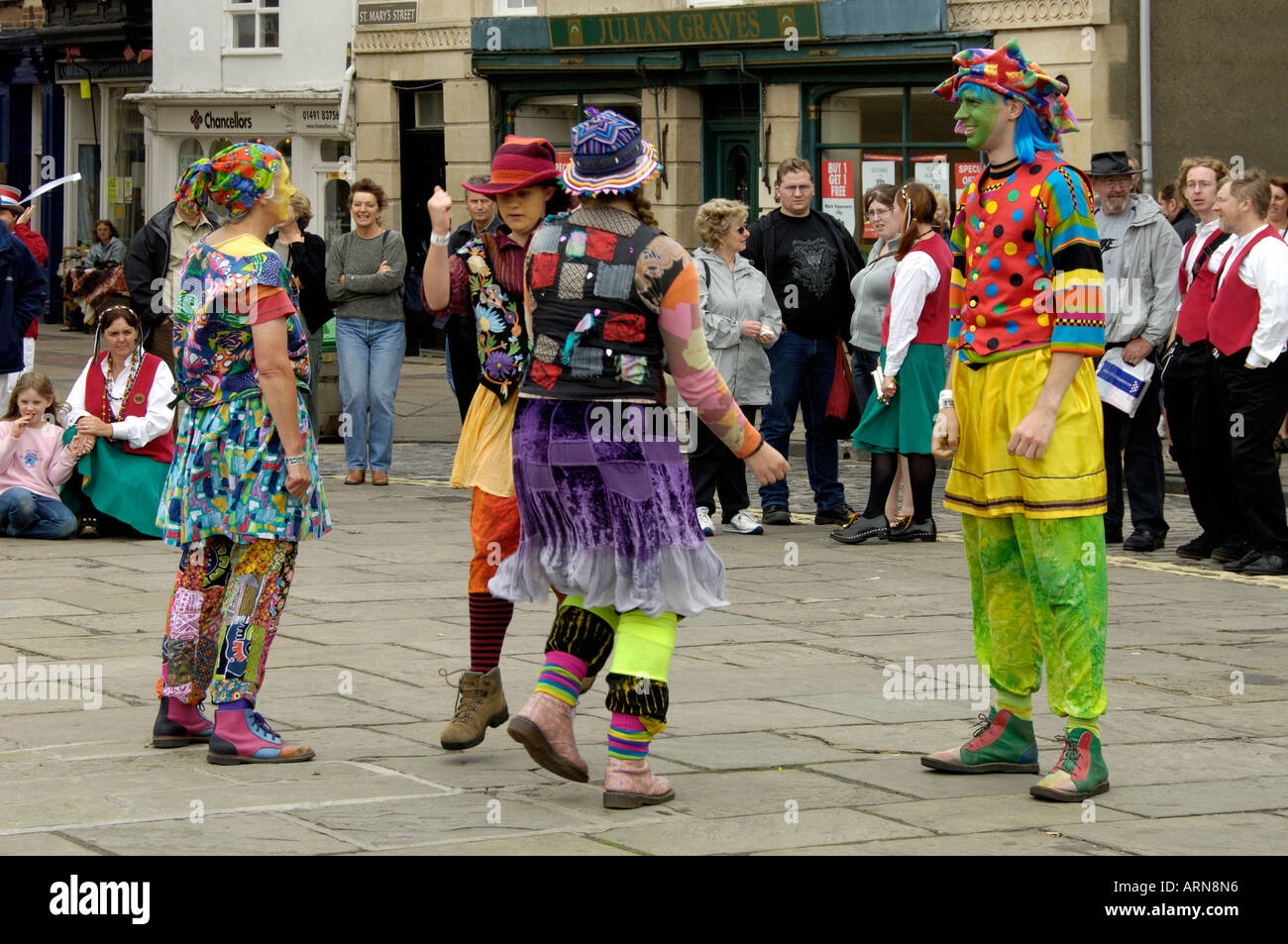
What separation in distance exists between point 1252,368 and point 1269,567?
1027mm

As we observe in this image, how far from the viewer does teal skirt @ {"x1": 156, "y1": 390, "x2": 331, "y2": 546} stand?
614cm

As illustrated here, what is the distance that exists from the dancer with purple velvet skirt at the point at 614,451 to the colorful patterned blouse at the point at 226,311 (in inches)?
38.0

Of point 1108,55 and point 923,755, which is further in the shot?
point 1108,55

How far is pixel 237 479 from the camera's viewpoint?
6137mm

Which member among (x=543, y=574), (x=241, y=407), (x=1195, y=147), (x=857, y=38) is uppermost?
(x=857, y=38)

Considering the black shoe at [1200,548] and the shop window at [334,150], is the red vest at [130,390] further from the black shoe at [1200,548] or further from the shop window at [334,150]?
the shop window at [334,150]

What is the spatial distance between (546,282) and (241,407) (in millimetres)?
1205

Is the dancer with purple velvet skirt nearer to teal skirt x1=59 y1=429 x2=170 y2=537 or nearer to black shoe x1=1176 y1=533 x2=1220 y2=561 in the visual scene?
black shoe x1=1176 y1=533 x2=1220 y2=561

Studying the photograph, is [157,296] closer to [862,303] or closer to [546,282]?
[862,303]

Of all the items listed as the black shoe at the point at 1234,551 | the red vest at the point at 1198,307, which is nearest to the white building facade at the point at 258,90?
the red vest at the point at 1198,307

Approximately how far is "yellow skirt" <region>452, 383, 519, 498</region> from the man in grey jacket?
203 inches

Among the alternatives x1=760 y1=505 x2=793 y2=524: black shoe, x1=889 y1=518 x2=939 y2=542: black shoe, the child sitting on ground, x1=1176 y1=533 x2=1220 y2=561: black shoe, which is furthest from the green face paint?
the child sitting on ground

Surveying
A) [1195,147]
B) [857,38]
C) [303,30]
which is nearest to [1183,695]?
[1195,147]

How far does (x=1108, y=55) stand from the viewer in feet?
64.8
